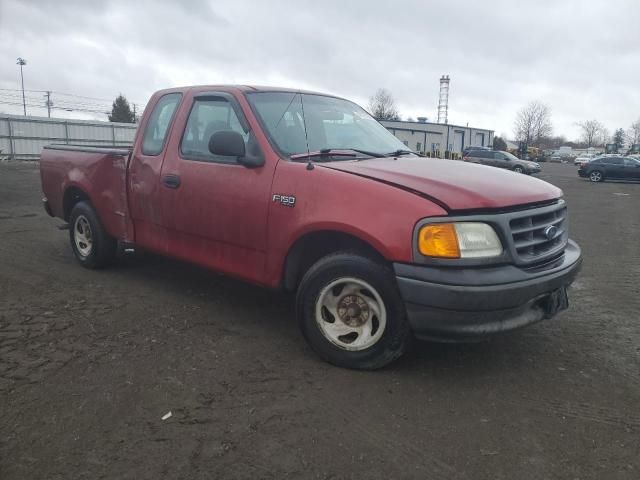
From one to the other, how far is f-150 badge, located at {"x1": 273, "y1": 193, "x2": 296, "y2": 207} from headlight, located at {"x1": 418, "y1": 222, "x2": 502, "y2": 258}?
95 cm

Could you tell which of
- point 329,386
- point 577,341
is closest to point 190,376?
point 329,386

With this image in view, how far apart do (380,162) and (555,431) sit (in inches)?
80.2

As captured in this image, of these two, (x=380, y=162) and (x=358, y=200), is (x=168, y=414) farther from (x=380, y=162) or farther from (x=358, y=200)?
(x=380, y=162)

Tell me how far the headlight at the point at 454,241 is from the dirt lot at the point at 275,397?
86 cm

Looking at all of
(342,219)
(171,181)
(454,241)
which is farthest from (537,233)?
(171,181)

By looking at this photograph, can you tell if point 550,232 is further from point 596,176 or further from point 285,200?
point 596,176

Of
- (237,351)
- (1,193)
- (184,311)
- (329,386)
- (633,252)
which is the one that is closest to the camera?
(329,386)

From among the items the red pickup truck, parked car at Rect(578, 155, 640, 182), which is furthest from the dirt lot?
parked car at Rect(578, 155, 640, 182)

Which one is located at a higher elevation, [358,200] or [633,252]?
[358,200]

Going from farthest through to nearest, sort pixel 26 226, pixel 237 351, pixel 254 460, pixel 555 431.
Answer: pixel 26 226, pixel 237 351, pixel 555 431, pixel 254 460

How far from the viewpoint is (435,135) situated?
56.3 meters

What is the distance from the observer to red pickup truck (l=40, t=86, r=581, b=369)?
2.98 m

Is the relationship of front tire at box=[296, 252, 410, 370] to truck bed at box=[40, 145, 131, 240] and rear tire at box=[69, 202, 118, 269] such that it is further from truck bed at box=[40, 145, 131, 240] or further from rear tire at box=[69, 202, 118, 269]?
rear tire at box=[69, 202, 118, 269]

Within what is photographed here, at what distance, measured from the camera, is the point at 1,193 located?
42.4 ft
